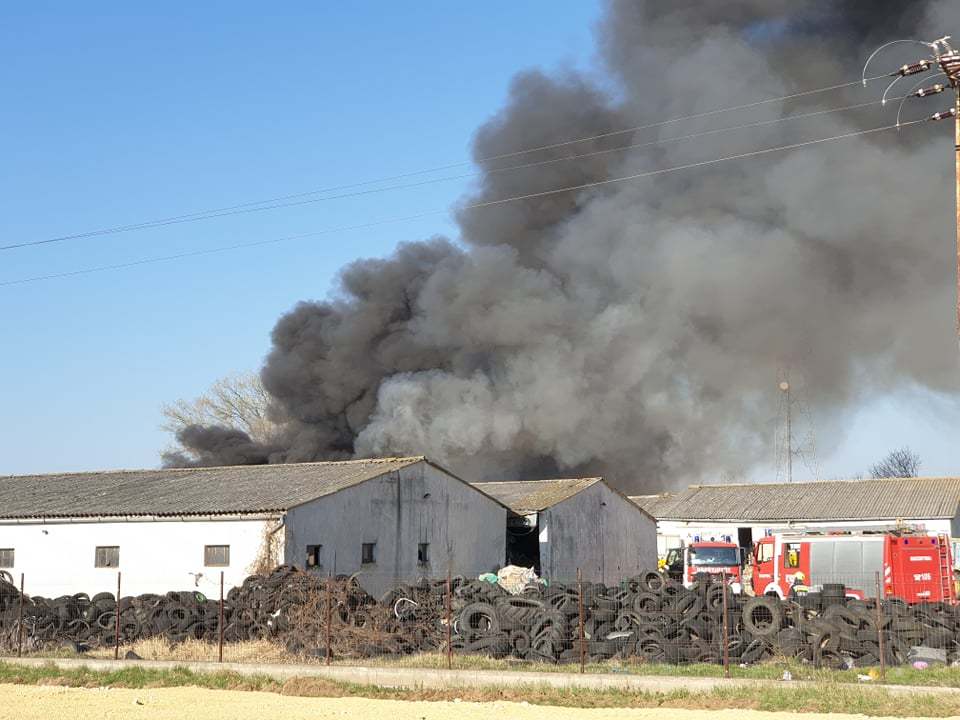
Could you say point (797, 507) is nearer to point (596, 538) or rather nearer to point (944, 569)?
point (596, 538)

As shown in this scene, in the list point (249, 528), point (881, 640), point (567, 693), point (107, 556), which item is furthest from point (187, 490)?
point (881, 640)

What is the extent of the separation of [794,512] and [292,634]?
112 ft

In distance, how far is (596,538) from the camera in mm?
40125

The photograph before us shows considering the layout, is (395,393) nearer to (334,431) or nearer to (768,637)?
(334,431)

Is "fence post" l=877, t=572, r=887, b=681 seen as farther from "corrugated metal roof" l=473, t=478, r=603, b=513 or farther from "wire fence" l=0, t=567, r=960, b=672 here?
"corrugated metal roof" l=473, t=478, r=603, b=513

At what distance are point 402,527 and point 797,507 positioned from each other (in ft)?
82.3

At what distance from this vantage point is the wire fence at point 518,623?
58.3 feet

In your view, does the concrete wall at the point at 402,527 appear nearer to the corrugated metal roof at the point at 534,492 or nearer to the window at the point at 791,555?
the corrugated metal roof at the point at 534,492

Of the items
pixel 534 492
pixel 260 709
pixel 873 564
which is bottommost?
pixel 260 709

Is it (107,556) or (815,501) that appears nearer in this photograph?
(107,556)

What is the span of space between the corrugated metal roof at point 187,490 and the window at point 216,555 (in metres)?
0.88

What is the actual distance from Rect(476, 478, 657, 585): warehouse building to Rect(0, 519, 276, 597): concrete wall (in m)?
11.3

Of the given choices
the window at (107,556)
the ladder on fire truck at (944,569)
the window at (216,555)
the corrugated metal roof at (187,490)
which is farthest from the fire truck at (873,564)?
the window at (107,556)

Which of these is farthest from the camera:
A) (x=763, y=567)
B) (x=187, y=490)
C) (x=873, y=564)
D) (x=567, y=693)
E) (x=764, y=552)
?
(x=187, y=490)
